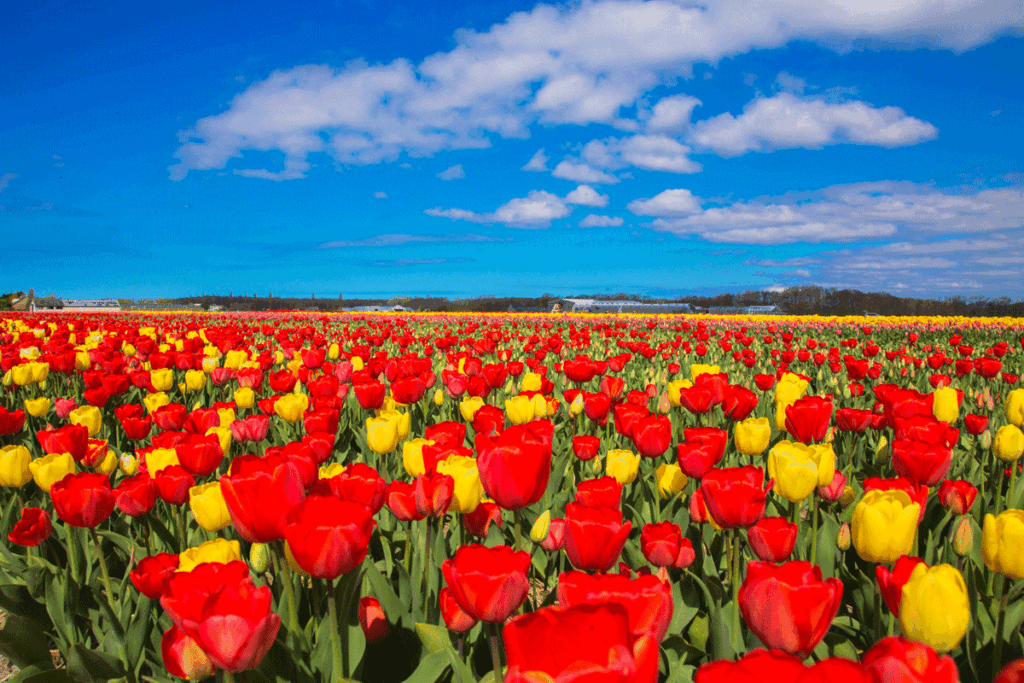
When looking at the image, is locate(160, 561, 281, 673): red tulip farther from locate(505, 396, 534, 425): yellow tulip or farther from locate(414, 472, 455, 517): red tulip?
locate(505, 396, 534, 425): yellow tulip

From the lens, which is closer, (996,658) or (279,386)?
(996,658)

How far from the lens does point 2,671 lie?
6.28 feet

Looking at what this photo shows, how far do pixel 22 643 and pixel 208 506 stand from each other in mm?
561

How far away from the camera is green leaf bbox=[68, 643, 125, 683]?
135 cm

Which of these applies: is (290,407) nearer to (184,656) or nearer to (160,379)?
(184,656)

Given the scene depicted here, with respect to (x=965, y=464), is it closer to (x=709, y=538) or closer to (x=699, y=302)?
(x=709, y=538)

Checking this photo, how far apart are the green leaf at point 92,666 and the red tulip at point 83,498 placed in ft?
1.42

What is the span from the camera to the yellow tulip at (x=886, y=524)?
1.33 metres

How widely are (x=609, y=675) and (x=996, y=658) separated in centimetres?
135

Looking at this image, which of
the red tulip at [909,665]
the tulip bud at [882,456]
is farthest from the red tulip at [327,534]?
→ the tulip bud at [882,456]

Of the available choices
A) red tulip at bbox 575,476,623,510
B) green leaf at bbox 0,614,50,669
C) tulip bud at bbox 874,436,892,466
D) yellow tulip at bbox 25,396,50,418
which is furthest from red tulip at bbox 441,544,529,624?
yellow tulip at bbox 25,396,50,418

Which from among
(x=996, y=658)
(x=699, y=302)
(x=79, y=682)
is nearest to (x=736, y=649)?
(x=996, y=658)

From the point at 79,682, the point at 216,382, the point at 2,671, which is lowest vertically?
the point at 2,671

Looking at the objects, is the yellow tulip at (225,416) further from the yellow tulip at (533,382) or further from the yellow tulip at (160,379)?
the yellow tulip at (160,379)
